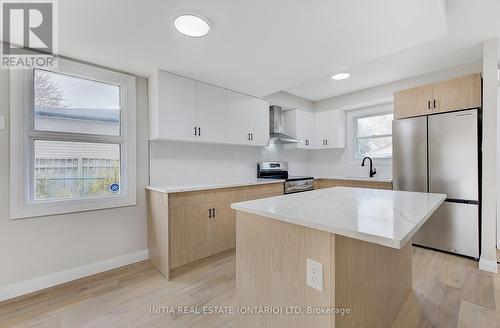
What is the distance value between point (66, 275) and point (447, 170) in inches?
168

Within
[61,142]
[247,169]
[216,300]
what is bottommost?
[216,300]

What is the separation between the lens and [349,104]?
4035 mm

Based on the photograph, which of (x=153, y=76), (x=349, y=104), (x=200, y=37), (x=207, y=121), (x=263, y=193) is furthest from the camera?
(x=349, y=104)

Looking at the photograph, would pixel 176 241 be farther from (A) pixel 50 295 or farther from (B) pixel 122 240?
(A) pixel 50 295

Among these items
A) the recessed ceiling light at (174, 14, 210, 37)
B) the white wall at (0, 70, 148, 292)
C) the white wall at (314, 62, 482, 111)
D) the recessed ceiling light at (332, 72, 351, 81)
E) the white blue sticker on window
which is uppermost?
the recessed ceiling light at (332, 72, 351, 81)

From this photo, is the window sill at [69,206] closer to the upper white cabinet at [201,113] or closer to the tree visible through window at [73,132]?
the tree visible through window at [73,132]

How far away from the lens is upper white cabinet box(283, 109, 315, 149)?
4.18m

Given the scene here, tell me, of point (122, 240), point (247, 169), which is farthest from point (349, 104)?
point (122, 240)

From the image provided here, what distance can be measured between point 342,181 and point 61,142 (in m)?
3.79

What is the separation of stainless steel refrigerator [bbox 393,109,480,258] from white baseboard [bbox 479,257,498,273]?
0.66 feet

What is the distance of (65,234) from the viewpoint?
2.19 meters

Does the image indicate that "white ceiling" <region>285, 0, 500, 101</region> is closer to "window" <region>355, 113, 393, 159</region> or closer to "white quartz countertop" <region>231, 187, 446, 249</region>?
"window" <region>355, 113, 393, 159</region>

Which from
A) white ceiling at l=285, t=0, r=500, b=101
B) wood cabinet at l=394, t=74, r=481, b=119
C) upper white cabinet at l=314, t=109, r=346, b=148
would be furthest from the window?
wood cabinet at l=394, t=74, r=481, b=119

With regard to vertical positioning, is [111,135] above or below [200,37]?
below
